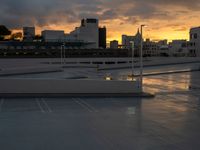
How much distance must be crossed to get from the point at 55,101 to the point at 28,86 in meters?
3.51

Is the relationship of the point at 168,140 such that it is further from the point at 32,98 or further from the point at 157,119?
the point at 32,98

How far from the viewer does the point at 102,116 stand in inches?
611

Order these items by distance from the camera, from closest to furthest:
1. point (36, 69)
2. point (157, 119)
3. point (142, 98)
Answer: point (157, 119), point (142, 98), point (36, 69)

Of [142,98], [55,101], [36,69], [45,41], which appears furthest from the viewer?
[45,41]

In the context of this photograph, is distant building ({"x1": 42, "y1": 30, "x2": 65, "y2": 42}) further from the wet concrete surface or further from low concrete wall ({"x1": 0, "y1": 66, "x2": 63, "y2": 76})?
the wet concrete surface

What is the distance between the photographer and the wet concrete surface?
10398mm

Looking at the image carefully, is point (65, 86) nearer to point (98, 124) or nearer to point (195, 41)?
point (98, 124)

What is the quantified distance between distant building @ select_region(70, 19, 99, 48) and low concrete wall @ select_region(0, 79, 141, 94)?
13158 centimetres

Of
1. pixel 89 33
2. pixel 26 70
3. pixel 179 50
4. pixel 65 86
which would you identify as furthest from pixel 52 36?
pixel 65 86

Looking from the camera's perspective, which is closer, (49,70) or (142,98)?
(142,98)

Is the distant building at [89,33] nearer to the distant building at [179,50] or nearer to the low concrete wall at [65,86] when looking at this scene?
the distant building at [179,50]

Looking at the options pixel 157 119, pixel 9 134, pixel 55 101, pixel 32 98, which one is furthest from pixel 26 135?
pixel 32 98

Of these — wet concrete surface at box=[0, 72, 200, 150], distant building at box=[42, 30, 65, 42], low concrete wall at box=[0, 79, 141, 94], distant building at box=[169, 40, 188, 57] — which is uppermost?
distant building at box=[42, 30, 65, 42]

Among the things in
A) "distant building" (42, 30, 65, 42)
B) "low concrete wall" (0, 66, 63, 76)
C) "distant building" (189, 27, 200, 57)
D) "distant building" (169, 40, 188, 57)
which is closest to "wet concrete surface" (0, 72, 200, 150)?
"low concrete wall" (0, 66, 63, 76)
